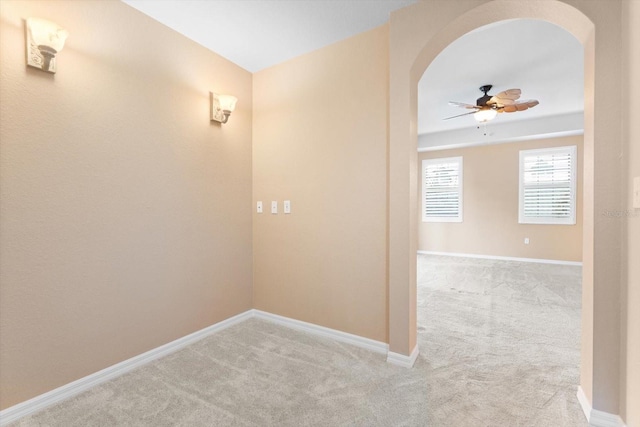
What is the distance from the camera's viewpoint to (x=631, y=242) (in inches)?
52.7

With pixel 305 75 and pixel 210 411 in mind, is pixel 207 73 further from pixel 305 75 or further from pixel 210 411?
pixel 210 411

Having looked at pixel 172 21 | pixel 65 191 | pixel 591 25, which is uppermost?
pixel 172 21

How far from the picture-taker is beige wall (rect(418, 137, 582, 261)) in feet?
18.4

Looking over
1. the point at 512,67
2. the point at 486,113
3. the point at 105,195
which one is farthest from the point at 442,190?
the point at 105,195

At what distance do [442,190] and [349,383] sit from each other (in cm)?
592

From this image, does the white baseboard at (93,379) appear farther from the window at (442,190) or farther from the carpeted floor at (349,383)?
the window at (442,190)

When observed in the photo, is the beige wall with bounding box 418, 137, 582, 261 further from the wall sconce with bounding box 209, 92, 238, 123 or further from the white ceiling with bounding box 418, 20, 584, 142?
the wall sconce with bounding box 209, 92, 238, 123

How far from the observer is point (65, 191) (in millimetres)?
1758

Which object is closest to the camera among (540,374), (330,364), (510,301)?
(540,374)

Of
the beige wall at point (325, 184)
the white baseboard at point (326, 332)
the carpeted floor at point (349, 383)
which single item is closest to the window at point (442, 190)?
the carpeted floor at point (349, 383)

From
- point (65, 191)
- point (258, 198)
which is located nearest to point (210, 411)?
point (65, 191)

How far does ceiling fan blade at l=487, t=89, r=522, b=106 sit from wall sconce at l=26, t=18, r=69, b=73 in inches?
157

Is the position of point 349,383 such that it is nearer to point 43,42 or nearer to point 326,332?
point 326,332

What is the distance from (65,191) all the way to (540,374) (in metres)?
3.30
